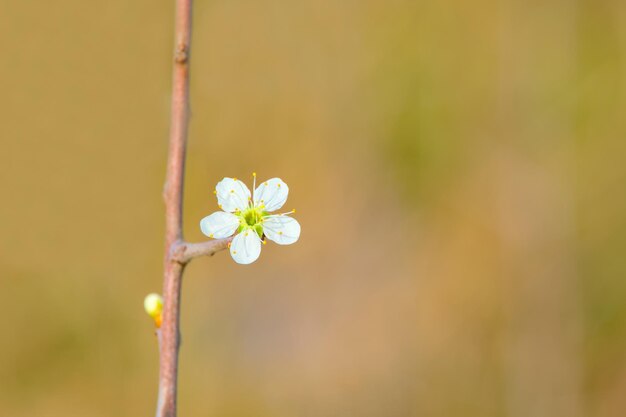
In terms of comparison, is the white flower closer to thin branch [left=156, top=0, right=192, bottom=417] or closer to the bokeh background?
thin branch [left=156, top=0, right=192, bottom=417]

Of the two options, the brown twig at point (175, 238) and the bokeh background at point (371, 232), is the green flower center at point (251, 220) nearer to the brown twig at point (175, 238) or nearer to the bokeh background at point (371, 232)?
the brown twig at point (175, 238)

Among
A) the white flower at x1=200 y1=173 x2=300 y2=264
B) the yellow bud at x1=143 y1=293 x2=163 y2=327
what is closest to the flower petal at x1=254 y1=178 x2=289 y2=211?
the white flower at x1=200 y1=173 x2=300 y2=264

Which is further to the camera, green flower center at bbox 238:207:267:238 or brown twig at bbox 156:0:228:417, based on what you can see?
green flower center at bbox 238:207:267:238

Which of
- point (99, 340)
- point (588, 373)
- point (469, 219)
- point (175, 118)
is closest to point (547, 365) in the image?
point (588, 373)

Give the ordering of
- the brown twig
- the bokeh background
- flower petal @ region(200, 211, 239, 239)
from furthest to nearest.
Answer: the bokeh background → flower petal @ region(200, 211, 239, 239) → the brown twig

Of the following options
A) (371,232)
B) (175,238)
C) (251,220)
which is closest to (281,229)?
(251,220)

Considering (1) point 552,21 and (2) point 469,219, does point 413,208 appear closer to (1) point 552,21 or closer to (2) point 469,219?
(2) point 469,219

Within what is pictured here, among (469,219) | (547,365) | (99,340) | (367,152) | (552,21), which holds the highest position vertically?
(552,21)
